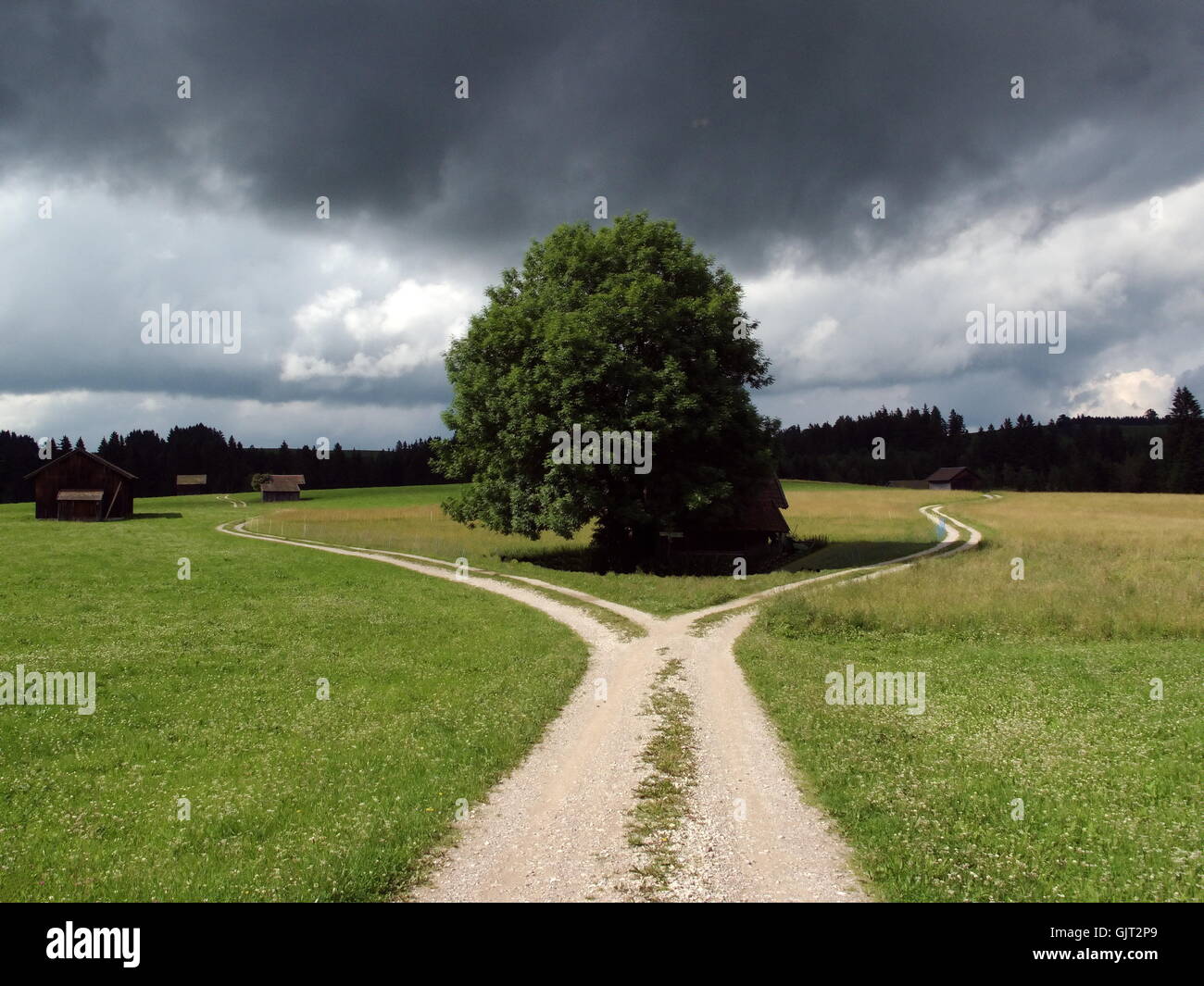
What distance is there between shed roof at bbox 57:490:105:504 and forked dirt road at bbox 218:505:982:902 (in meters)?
79.5

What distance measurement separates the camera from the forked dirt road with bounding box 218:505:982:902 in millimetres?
7637

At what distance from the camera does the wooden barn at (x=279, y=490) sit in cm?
12369

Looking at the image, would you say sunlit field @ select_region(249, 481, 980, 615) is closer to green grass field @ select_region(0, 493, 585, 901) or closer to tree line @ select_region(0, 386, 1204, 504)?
green grass field @ select_region(0, 493, 585, 901)

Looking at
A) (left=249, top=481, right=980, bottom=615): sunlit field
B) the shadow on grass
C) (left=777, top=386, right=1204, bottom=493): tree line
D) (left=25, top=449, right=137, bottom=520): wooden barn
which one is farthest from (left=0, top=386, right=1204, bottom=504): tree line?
the shadow on grass

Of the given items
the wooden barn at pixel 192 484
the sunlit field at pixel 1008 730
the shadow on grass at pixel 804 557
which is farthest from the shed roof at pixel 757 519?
the wooden barn at pixel 192 484

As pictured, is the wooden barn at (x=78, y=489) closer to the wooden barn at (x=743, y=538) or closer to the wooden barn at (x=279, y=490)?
the wooden barn at (x=279, y=490)

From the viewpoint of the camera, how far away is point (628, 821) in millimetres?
9281

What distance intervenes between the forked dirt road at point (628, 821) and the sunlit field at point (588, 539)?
12.5 metres

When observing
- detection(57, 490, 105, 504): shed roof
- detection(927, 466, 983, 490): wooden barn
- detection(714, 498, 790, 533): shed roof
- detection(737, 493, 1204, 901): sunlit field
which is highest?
detection(927, 466, 983, 490): wooden barn

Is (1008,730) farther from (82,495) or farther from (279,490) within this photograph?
(279,490)

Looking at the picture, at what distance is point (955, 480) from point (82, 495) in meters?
152

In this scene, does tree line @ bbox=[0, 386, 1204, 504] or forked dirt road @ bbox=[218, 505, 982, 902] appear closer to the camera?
forked dirt road @ bbox=[218, 505, 982, 902]

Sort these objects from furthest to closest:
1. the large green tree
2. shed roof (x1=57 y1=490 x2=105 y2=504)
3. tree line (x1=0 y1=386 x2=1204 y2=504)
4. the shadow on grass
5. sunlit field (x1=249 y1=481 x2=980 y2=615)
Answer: tree line (x1=0 y1=386 x2=1204 y2=504) → shed roof (x1=57 y1=490 x2=105 y2=504) → the shadow on grass → the large green tree → sunlit field (x1=249 y1=481 x2=980 y2=615)
